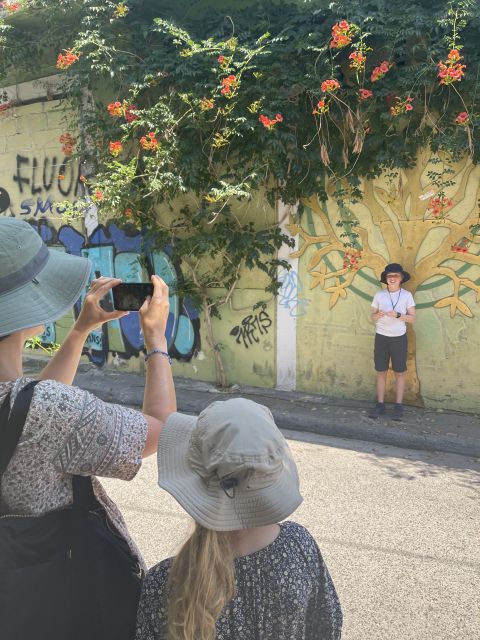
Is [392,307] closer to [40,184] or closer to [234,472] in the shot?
[234,472]

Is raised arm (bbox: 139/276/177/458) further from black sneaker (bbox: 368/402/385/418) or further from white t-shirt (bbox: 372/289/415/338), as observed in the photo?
black sneaker (bbox: 368/402/385/418)

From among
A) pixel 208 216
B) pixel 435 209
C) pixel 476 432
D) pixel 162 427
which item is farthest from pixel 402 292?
pixel 162 427

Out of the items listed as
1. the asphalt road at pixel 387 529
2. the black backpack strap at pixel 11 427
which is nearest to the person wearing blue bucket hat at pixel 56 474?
the black backpack strap at pixel 11 427

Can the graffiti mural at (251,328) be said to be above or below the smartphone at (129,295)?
below

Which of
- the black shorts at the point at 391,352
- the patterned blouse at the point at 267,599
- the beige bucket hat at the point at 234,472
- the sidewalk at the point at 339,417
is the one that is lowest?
the sidewalk at the point at 339,417

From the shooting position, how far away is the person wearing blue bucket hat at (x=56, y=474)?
1217 millimetres

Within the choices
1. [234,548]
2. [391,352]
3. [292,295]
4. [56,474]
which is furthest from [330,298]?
[56,474]

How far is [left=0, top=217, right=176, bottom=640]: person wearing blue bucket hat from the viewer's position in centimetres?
122

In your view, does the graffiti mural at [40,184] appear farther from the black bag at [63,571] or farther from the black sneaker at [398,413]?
the black bag at [63,571]

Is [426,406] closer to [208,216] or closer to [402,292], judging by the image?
[402,292]

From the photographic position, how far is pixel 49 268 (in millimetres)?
1471

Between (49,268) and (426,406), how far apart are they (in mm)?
5563

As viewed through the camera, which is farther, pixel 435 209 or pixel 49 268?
pixel 435 209

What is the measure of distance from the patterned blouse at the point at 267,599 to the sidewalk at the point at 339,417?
4391 millimetres
